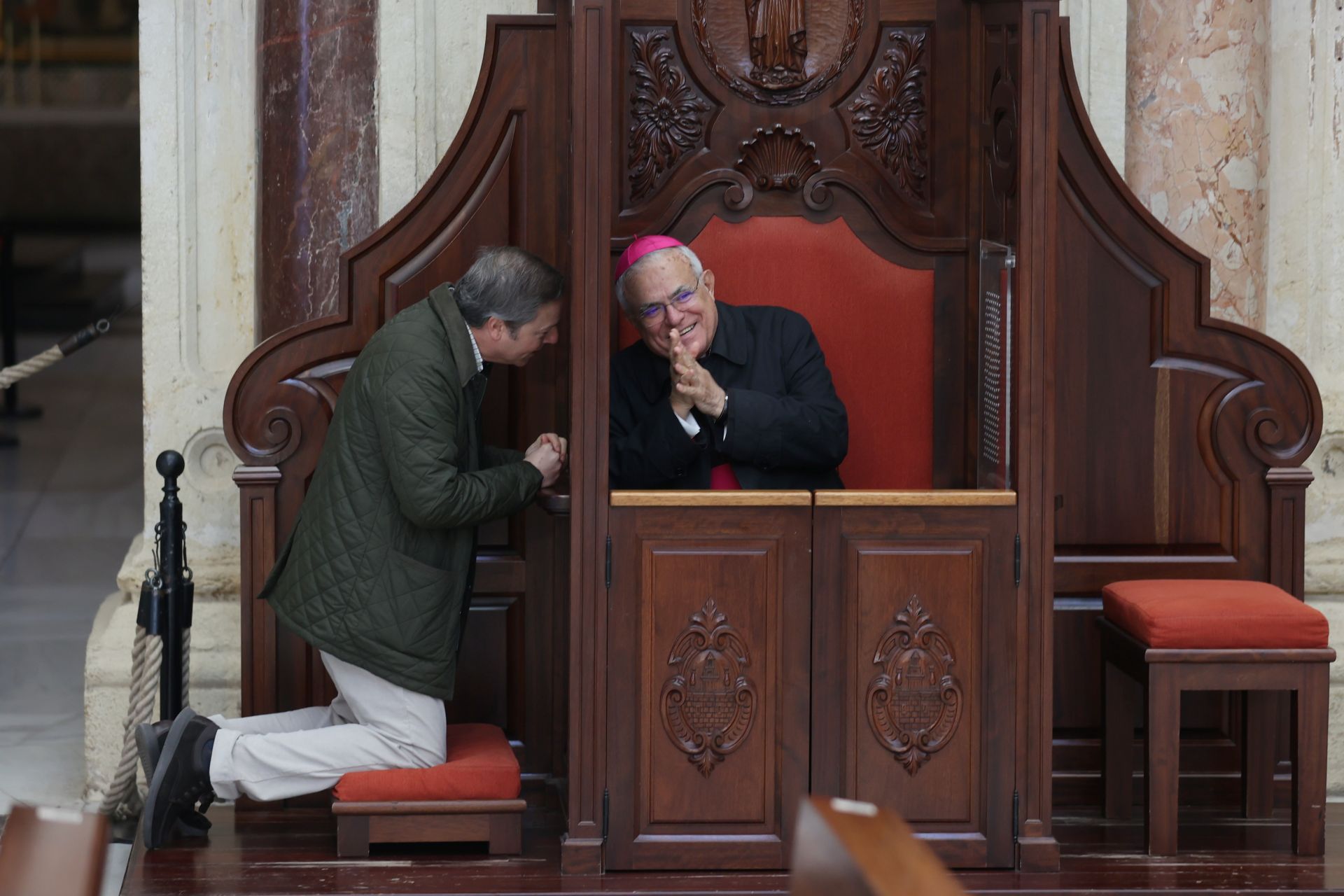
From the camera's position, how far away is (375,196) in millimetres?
4812

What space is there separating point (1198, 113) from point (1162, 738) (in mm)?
1806

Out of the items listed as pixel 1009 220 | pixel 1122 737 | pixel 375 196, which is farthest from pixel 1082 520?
pixel 375 196

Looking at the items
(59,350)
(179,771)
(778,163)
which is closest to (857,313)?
(778,163)

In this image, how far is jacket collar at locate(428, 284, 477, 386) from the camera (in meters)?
4.00

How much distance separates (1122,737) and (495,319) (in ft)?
6.04

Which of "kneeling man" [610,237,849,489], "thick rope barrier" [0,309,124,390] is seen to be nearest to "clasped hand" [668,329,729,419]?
"kneeling man" [610,237,849,489]

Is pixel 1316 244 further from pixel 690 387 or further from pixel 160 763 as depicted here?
pixel 160 763

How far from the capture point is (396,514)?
3986 millimetres

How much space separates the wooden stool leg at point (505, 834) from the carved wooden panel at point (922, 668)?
0.69 metres

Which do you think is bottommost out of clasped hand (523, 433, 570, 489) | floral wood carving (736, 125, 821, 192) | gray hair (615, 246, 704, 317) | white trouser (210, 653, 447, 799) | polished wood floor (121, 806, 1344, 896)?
polished wood floor (121, 806, 1344, 896)

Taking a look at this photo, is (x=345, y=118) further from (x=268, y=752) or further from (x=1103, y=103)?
(x=1103, y=103)

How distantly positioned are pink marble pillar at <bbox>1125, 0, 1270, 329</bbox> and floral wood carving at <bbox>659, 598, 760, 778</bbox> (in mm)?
1861

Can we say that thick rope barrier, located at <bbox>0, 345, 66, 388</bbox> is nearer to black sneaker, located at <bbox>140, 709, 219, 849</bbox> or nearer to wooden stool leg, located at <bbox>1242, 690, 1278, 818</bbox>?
black sneaker, located at <bbox>140, 709, 219, 849</bbox>

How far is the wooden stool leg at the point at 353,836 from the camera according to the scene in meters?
4.07
